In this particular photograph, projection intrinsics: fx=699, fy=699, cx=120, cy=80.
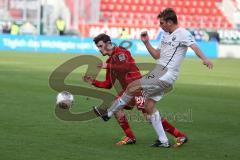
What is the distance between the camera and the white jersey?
9.66 m

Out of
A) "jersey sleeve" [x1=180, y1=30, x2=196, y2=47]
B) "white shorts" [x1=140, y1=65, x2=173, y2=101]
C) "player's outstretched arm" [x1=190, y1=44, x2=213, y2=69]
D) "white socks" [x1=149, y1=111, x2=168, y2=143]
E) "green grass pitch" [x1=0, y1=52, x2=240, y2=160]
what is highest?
"jersey sleeve" [x1=180, y1=30, x2=196, y2=47]

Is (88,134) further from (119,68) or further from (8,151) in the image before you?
(8,151)

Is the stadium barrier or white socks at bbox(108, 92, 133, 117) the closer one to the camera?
white socks at bbox(108, 92, 133, 117)

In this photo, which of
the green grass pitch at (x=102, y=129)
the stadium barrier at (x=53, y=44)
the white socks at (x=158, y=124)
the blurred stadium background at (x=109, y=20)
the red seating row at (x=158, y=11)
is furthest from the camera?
the red seating row at (x=158, y=11)

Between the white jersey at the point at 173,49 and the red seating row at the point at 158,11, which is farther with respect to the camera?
the red seating row at the point at 158,11

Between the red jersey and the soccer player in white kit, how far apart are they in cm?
12

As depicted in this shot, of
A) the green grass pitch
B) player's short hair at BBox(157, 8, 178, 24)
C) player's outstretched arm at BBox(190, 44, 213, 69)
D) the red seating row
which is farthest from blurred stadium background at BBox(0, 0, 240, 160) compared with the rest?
player's short hair at BBox(157, 8, 178, 24)

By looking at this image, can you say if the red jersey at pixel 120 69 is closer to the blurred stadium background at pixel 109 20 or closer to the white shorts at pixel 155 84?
the white shorts at pixel 155 84

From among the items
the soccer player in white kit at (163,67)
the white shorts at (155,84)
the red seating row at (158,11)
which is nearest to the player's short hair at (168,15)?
the soccer player in white kit at (163,67)

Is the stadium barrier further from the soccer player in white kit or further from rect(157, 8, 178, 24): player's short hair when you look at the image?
rect(157, 8, 178, 24): player's short hair

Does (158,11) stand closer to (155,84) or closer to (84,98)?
(84,98)

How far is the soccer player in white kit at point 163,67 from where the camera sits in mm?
9633

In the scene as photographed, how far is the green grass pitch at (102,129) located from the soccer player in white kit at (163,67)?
48 cm

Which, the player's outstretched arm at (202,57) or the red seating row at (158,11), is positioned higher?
the player's outstretched arm at (202,57)
